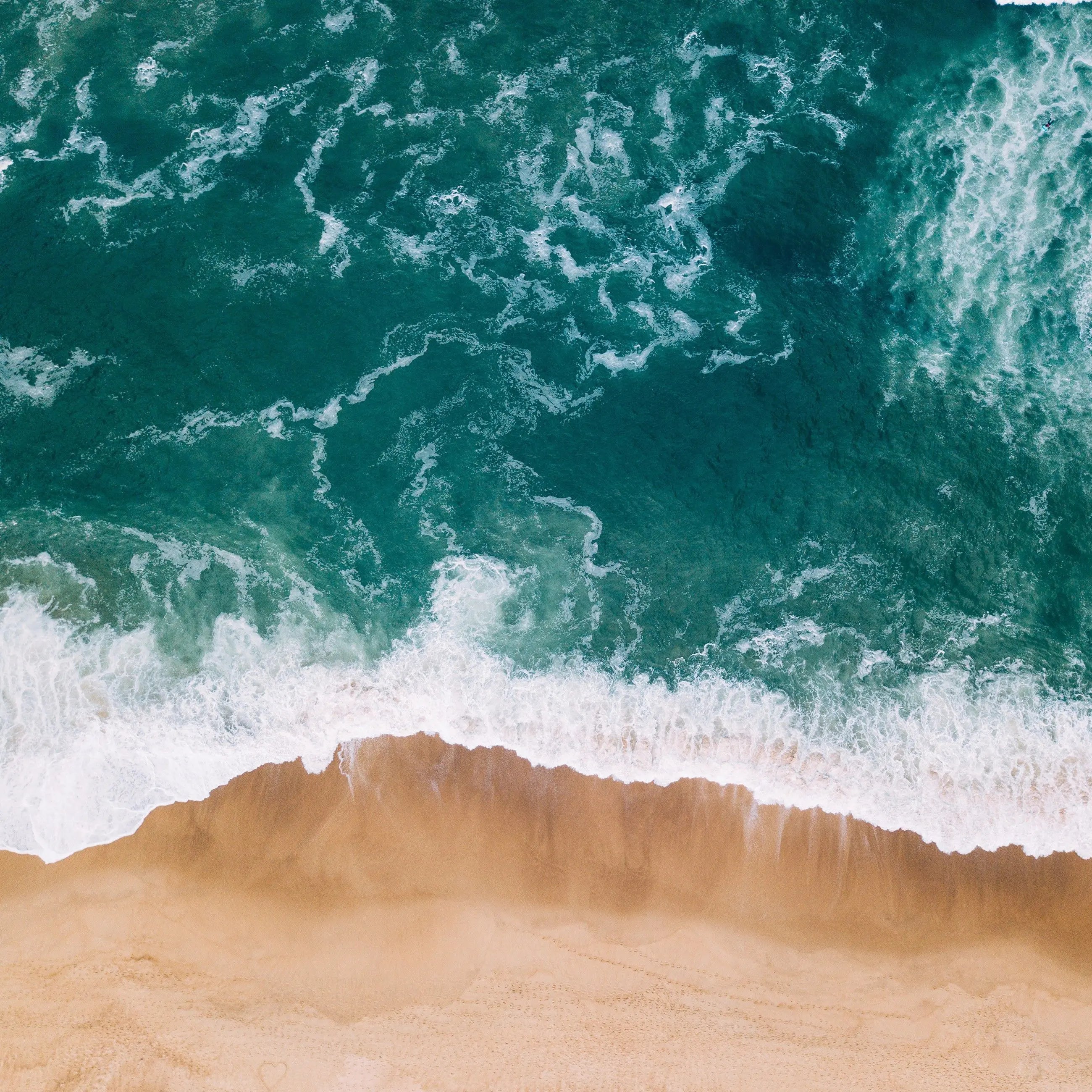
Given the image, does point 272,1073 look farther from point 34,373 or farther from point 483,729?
point 34,373

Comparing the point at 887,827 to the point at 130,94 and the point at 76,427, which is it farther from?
the point at 130,94

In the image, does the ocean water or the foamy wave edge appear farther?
the ocean water

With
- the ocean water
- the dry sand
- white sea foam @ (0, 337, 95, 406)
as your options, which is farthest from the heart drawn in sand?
white sea foam @ (0, 337, 95, 406)

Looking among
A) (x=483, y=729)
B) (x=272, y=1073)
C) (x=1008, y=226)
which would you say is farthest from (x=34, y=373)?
(x=1008, y=226)

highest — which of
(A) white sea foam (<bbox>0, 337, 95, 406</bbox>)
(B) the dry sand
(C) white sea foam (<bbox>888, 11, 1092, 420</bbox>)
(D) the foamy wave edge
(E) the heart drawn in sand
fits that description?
(C) white sea foam (<bbox>888, 11, 1092, 420</bbox>)

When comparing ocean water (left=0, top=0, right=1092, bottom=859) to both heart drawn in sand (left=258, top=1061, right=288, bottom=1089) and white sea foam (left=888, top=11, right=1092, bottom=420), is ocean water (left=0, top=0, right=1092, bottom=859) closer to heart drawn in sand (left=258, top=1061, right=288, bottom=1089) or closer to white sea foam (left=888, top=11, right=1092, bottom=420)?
white sea foam (left=888, top=11, right=1092, bottom=420)

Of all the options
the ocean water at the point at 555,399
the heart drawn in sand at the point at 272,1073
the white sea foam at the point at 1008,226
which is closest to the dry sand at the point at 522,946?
the heart drawn in sand at the point at 272,1073
